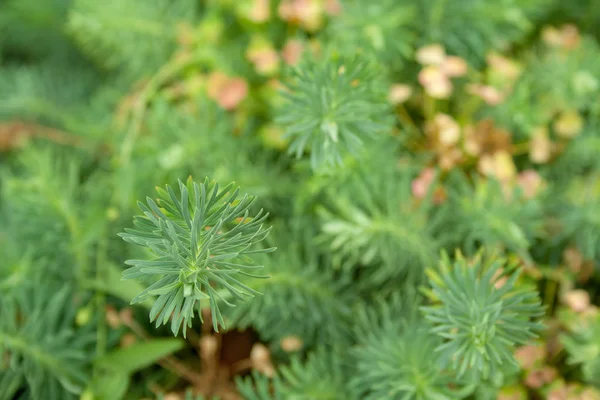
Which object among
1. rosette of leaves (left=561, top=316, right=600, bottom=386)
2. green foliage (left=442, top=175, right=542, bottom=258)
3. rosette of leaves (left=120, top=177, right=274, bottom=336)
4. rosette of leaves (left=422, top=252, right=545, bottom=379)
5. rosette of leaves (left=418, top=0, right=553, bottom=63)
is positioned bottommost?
rosette of leaves (left=561, top=316, right=600, bottom=386)

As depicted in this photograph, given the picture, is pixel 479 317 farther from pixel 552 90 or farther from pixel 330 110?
pixel 552 90

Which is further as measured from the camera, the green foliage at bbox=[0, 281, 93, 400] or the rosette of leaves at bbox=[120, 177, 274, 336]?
the green foliage at bbox=[0, 281, 93, 400]

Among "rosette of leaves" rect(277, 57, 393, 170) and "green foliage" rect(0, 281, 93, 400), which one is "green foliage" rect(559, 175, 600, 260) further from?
"green foliage" rect(0, 281, 93, 400)

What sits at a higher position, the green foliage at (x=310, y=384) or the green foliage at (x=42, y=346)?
the green foliage at (x=42, y=346)

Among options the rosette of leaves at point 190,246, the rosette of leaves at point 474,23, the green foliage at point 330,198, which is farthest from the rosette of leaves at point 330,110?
the rosette of leaves at point 474,23

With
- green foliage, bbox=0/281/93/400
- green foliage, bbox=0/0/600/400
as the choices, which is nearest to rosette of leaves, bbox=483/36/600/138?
green foliage, bbox=0/0/600/400

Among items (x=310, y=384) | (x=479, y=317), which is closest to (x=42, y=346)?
(x=310, y=384)

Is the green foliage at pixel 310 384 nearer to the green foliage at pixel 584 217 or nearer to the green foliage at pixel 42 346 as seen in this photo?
the green foliage at pixel 42 346
